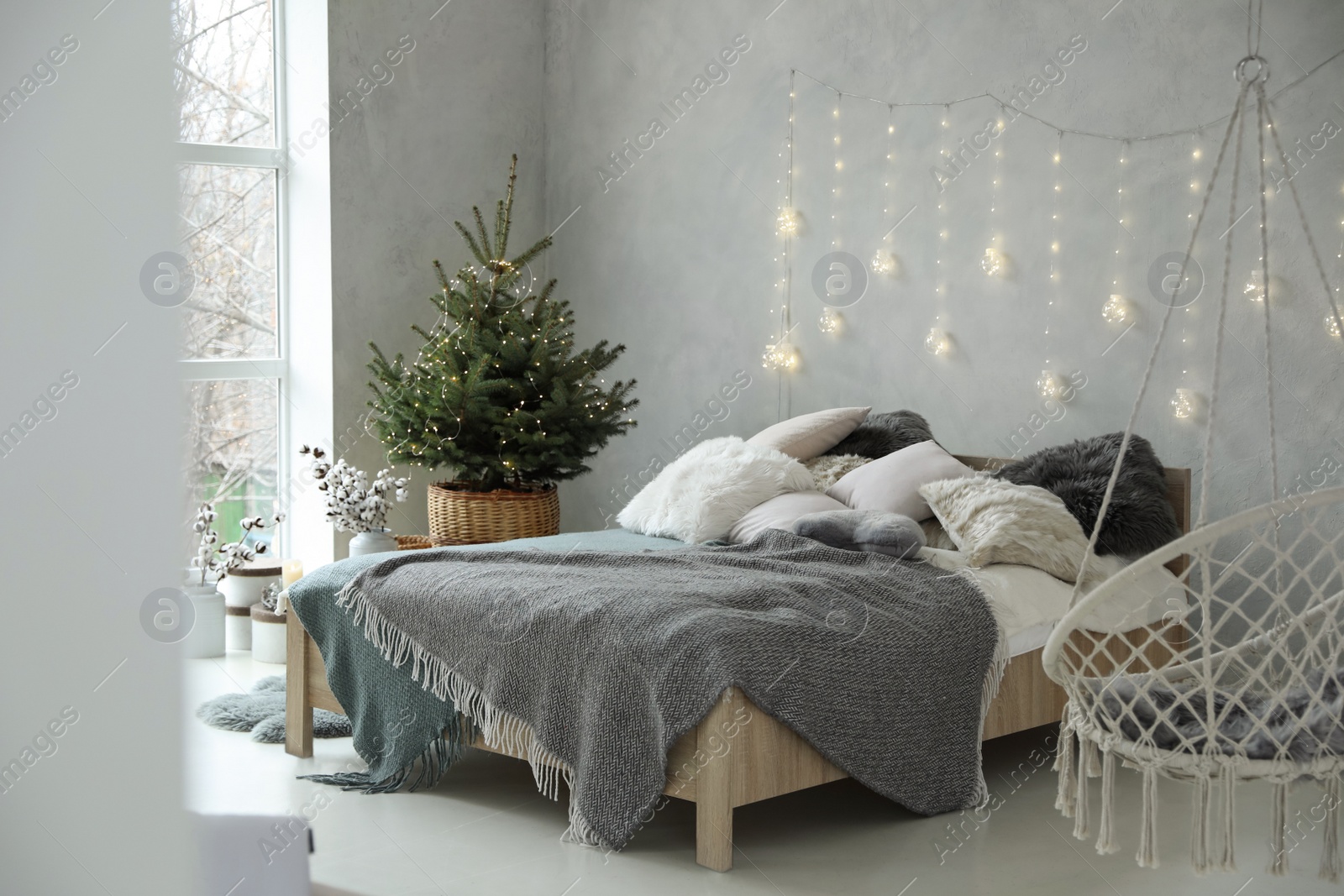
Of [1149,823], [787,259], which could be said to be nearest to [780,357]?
[787,259]

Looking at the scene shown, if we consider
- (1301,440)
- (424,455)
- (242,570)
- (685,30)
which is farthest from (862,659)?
(685,30)

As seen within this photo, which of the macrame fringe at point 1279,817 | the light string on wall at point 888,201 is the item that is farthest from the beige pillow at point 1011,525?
the macrame fringe at point 1279,817

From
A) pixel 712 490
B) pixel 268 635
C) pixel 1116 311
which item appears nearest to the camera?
pixel 712 490

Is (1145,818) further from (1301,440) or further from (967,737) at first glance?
(1301,440)

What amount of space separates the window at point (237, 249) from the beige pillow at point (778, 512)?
95.2 inches

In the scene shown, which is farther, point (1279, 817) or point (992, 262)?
point (992, 262)

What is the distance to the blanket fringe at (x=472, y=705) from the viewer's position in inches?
109

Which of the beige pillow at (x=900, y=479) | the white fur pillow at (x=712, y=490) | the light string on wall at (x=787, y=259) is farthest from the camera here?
the light string on wall at (x=787, y=259)

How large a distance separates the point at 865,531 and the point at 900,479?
354 mm

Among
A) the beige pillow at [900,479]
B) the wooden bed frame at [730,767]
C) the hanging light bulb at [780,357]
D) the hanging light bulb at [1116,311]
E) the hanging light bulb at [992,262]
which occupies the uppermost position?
the hanging light bulb at [992,262]

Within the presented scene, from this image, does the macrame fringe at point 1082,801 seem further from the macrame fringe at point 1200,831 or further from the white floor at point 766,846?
the white floor at point 766,846

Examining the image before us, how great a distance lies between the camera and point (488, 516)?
4504mm

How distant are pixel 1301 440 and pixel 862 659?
5.31ft

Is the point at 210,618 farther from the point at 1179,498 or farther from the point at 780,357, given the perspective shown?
the point at 1179,498
